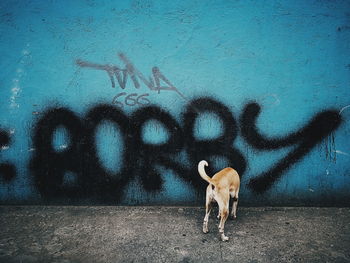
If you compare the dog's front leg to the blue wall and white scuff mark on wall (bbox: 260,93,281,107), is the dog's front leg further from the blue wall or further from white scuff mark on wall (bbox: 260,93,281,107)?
white scuff mark on wall (bbox: 260,93,281,107)

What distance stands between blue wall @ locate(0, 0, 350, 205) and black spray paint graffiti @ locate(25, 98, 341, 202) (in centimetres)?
1

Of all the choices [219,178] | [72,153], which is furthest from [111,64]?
[219,178]

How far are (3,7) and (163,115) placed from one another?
240 centimetres

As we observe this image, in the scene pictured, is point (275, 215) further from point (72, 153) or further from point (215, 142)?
point (72, 153)

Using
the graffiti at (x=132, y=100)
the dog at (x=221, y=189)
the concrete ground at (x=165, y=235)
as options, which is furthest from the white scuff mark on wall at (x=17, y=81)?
the dog at (x=221, y=189)

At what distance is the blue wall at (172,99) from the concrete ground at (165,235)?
26cm

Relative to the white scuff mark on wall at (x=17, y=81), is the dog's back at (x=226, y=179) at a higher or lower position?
lower

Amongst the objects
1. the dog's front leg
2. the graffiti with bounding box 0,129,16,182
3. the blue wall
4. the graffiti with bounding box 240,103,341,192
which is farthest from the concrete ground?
the graffiti with bounding box 240,103,341,192

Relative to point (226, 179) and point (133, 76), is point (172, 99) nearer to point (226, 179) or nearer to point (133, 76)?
point (133, 76)

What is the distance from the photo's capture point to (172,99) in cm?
341

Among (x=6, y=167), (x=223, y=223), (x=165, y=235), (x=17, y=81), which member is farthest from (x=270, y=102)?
(x=6, y=167)

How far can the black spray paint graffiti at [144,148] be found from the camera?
3.44 metres

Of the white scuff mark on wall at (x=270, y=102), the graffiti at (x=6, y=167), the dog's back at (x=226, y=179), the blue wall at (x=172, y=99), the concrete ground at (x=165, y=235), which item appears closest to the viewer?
the concrete ground at (x=165, y=235)

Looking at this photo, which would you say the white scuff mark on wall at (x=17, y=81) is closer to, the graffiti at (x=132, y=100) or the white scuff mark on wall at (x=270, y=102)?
the graffiti at (x=132, y=100)
